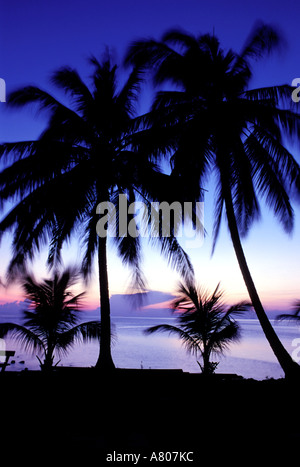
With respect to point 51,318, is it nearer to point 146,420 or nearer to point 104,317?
point 104,317

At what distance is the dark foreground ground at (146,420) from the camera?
11.6ft

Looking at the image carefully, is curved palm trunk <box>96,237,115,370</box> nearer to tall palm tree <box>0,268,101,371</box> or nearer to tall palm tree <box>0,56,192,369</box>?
tall palm tree <box>0,56,192,369</box>

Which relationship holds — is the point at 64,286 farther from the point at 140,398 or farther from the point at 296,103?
the point at 296,103

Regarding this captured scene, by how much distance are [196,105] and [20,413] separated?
795cm

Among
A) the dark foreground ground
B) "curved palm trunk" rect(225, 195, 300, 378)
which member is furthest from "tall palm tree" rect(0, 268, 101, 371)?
"curved palm trunk" rect(225, 195, 300, 378)

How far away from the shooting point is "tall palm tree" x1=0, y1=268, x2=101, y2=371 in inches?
A: 366

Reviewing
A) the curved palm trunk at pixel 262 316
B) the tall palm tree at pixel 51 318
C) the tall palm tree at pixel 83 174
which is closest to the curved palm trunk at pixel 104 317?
the tall palm tree at pixel 83 174

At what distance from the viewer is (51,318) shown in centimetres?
966

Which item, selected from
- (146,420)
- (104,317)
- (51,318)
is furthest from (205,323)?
(146,420)

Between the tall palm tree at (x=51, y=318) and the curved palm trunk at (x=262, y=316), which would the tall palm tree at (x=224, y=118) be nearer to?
the curved palm trunk at (x=262, y=316)

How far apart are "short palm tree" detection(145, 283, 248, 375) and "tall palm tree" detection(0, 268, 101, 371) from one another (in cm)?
243

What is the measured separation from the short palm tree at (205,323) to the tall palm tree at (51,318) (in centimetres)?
243
